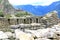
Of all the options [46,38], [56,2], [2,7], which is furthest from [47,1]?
[46,38]

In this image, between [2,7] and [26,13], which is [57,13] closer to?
[26,13]

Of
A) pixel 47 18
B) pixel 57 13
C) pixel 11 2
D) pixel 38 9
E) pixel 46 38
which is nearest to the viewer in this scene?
pixel 46 38

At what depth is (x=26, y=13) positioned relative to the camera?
11375 millimetres

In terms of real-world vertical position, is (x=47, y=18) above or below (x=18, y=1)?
below

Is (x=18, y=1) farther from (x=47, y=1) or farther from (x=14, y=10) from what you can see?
(x=47, y=1)

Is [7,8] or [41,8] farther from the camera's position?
[7,8]

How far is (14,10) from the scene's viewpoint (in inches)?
481

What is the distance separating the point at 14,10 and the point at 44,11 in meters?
2.26

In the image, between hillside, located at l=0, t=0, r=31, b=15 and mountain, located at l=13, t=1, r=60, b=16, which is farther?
hillside, located at l=0, t=0, r=31, b=15

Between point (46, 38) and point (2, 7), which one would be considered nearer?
point (46, 38)

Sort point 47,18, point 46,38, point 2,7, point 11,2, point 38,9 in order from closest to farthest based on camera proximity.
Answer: point 46,38
point 47,18
point 38,9
point 11,2
point 2,7

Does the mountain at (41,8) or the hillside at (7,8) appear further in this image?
the hillside at (7,8)

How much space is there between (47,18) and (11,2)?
10.9ft

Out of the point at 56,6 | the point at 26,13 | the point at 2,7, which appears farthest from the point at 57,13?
the point at 2,7
